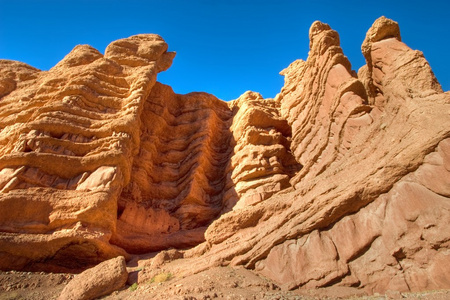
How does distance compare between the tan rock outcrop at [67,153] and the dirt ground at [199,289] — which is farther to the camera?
the tan rock outcrop at [67,153]

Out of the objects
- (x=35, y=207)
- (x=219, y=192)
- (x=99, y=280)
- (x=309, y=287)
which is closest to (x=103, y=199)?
(x=35, y=207)

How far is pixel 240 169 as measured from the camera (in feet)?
63.7

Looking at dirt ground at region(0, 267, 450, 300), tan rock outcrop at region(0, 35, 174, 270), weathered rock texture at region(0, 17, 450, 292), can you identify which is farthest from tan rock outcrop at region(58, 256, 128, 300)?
tan rock outcrop at region(0, 35, 174, 270)

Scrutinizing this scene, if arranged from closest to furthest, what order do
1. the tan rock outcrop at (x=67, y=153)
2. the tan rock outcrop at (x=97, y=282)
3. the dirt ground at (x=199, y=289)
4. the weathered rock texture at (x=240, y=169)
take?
1. the dirt ground at (x=199, y=289)
2. the weathered rock texture at (x=240, y=169)
3. the tan rock outcrop at (x=97, y=282)
4. the tan rock outcrop at (x=67, y=153)

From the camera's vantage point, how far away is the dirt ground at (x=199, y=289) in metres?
7.71

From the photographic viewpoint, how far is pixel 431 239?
786cm

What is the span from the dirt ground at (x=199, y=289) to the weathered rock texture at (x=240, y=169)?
482 millimetres

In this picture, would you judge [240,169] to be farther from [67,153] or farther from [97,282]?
[97,282]

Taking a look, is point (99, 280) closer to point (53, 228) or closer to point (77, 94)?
point (53, 228)

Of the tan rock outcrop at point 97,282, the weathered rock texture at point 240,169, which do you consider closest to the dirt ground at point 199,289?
the tan rock outcrop at point 97,282

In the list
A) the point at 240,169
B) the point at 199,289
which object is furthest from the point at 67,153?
the point at 199,289

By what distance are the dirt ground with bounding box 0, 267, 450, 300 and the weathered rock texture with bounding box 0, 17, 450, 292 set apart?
1.58 ft

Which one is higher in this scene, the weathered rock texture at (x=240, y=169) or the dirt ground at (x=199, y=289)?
the weathered rock texture at (x=240, y=169)

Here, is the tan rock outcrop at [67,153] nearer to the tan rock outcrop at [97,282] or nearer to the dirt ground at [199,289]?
the dirt ground at [199,289]
